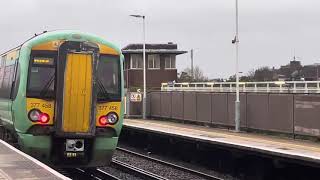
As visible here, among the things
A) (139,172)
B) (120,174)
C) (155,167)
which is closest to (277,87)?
(155,167)

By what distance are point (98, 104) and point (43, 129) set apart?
124cm

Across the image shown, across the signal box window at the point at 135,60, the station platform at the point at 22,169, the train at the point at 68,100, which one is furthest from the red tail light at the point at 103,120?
the signal box window at the point at 135,60

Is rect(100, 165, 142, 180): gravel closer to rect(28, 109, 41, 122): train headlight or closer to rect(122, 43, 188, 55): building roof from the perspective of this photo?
rect(28, 109, 41, 122): train headlight

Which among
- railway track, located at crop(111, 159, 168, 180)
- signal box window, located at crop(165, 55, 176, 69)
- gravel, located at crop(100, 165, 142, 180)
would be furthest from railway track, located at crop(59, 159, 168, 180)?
signal box window, located at crop(165, 55, 176, 69)

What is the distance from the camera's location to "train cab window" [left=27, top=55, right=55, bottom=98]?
37.4 feet

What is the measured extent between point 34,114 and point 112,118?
163 cm

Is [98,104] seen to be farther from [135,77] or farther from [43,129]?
[135,77]

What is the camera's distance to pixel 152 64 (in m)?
59.2

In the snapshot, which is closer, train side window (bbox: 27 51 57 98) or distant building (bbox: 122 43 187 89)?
train side window (bbox: 27 51 57 98)

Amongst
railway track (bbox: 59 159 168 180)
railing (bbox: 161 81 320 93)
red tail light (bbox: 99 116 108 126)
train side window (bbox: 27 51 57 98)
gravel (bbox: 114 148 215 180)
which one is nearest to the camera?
train side window (bbox: 27 51 57 98)

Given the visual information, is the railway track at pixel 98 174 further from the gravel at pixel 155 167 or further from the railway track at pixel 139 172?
the gravel at pixel 155 167

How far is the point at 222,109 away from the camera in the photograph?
23.6m

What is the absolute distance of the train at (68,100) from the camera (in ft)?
36.9

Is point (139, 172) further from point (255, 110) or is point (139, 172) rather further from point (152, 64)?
point (152, 64)
